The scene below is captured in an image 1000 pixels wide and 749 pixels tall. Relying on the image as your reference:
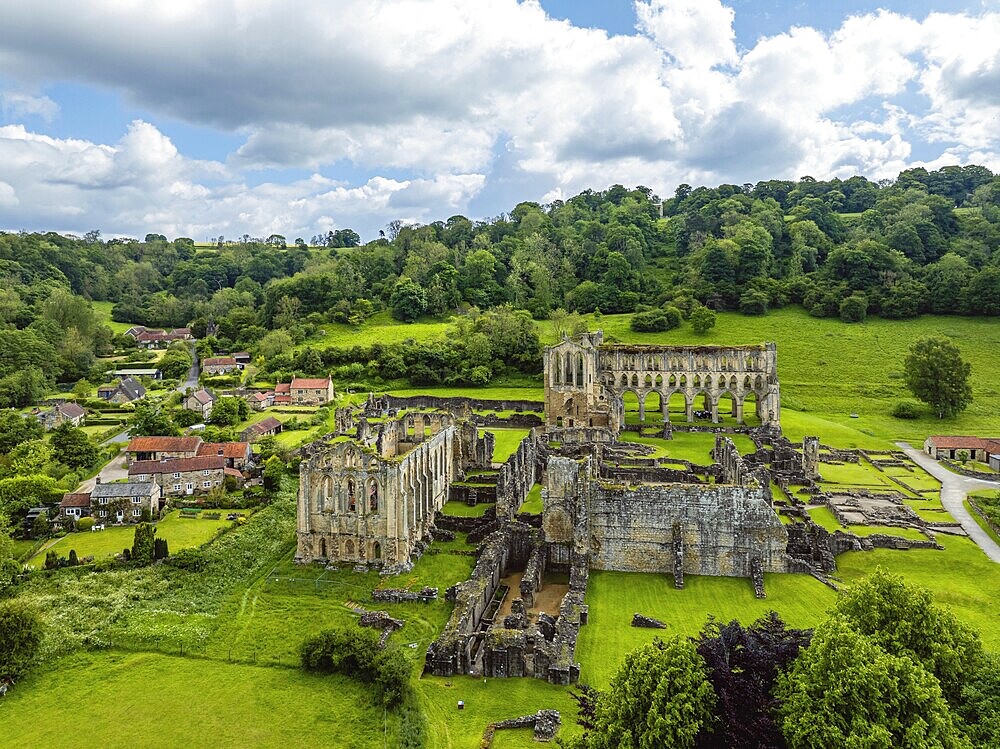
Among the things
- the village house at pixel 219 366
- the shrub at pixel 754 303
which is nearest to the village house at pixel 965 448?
the shrub at pixel 754 303

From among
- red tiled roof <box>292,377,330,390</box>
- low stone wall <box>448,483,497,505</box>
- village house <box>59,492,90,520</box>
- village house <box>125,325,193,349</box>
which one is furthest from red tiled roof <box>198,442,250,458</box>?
village house <box>125,325,193,349</box>

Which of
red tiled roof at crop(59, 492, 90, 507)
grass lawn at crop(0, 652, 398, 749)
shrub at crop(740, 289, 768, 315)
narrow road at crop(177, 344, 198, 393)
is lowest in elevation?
grass lawn at crop(0, 652, 398, 749)

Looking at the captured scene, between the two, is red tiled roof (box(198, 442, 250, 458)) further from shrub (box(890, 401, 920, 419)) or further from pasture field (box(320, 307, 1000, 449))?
shrub (box(890, 401, 920, 419))

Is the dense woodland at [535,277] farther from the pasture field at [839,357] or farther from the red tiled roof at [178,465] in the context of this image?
the red tiled roof at [178,465]

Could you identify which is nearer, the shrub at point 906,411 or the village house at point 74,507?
the village house at point 74,507

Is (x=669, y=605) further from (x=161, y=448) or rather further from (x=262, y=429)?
(x=262, y=429)

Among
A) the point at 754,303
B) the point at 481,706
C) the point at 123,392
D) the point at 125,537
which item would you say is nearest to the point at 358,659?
the point at 481,706
